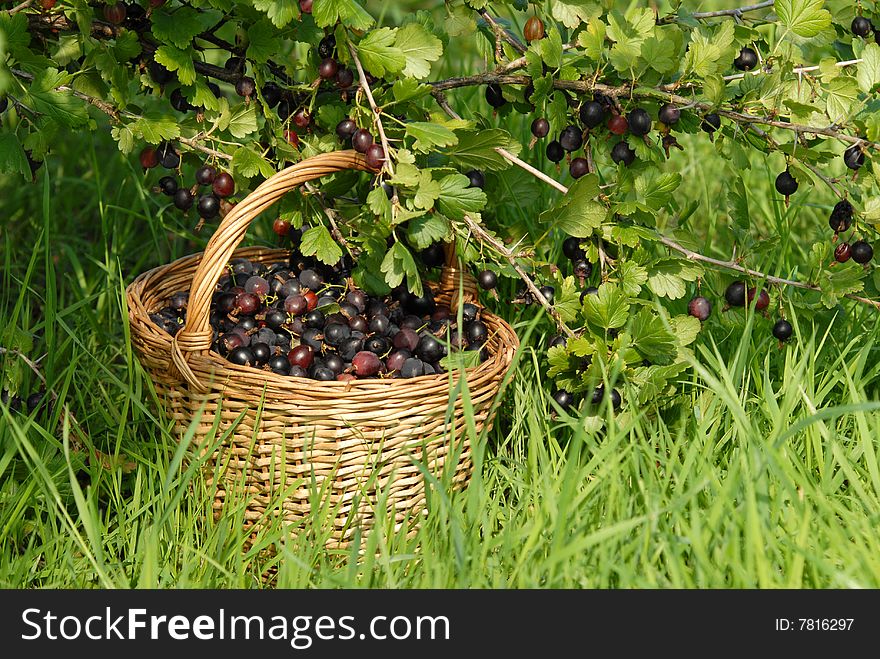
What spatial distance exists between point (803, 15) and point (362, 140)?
93 centimetres

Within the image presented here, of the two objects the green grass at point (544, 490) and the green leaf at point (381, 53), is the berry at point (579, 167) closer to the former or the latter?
the green grass at point (544, 490)

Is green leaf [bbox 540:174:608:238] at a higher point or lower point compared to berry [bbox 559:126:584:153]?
lower

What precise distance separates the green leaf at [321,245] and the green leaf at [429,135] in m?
0.37

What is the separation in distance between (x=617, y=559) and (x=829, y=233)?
6.01ft

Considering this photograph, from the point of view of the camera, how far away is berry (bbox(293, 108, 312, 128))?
223 centimetres

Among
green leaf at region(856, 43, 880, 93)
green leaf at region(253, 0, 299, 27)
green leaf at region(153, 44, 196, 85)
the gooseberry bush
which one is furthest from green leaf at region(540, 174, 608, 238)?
green leaf at region(153, 44, 196, 85)

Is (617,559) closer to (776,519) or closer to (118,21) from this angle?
(776,519)

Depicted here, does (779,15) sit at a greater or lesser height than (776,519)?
greater

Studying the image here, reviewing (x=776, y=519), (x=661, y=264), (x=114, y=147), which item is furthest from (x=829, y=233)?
(x=114, y=147)

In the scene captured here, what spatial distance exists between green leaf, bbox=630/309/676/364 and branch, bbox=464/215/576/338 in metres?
0.15

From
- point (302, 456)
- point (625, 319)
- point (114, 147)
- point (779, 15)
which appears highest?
point (779, 15)

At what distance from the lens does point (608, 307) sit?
2.07m

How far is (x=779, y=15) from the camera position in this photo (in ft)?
6.39

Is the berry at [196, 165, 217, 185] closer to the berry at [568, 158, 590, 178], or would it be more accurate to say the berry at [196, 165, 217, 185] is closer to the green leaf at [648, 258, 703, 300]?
the berry at [568, 158, 590, 178]
